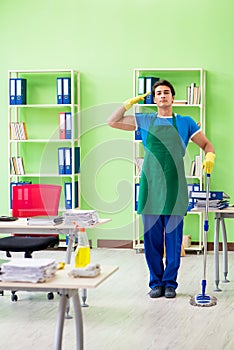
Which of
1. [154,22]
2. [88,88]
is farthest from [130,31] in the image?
[88,88]

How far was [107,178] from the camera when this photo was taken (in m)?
8.53

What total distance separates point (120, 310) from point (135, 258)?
246 cm

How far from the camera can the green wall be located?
8219mm

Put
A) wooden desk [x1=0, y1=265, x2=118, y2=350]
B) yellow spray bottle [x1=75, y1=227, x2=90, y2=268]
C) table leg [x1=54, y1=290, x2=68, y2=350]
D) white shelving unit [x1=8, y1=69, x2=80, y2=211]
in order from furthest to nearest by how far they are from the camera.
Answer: white shelving unit [x1=8, y1=69, x2=80, y2=211] < yellow spray bottle [x1=75, y1=227, x2=90, y2=268] < table leg [x1=54, y1=290, x2=68, y2=350] < wooden desk [x1=0, y1=265, x2=118, y2=350]

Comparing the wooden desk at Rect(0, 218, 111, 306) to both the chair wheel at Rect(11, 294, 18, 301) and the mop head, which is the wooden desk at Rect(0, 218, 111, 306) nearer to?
the chair wheel at Rect(11, 294, 18, 301)

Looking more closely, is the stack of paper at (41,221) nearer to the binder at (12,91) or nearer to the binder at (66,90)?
the binder at (66,90)

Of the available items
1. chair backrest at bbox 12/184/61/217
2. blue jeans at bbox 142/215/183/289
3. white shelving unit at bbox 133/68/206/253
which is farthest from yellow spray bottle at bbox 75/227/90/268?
white shelving unit at bbox 133/68/206/253

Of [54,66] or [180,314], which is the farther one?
[54,66]

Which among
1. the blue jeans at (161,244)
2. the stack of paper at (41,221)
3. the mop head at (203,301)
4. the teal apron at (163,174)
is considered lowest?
the mop head at (203,301)

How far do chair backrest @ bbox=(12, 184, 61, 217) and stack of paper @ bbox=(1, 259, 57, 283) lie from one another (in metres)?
2.91

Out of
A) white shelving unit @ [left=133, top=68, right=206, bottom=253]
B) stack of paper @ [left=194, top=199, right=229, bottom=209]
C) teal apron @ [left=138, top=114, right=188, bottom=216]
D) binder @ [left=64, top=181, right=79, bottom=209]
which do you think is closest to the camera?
teal apron @ [left=138, top=114, right=188, bottom=216]

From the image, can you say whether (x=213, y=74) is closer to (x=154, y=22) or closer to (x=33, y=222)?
(x=154, y=22)

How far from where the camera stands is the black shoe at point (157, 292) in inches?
224

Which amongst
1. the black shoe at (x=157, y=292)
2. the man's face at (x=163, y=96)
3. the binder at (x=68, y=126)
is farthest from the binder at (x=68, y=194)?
the man's face at (x=163, y=96)
